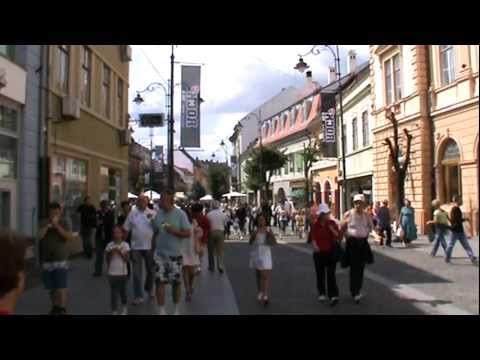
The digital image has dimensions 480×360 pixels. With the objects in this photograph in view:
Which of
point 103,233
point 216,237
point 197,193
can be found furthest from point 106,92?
point 197,193

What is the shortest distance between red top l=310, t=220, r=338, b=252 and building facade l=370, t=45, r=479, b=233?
1132mm

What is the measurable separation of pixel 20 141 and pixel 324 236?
606 centimetres

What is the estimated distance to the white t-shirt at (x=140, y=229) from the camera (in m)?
6.80

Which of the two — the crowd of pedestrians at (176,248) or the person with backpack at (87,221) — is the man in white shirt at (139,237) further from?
the person with backpack at (87,221)

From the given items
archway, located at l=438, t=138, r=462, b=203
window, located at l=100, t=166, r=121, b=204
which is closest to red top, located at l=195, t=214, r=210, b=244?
archway, located at l=438, t=138, r=462, b=203

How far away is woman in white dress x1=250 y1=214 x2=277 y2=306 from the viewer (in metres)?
6.73

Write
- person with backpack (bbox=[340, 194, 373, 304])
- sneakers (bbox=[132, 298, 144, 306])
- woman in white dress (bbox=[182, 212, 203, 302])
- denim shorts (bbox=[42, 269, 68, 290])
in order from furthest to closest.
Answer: woman in white dress (bbox=[182, 212, 203, 302]), person with backpack (bbox=[340, 194, 373, 304]), sneakers (bbox=[132, 298, 144, 306]), denim shorts (bbox=[42, 269, 68, 290])

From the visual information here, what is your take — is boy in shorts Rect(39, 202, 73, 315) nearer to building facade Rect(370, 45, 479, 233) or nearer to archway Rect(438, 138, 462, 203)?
building facade Rect(370, 45, 479, 233)

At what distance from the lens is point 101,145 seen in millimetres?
14672

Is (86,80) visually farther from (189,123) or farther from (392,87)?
(392,87)

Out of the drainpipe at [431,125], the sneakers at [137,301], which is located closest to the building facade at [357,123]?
the drainpipe at [431,125]

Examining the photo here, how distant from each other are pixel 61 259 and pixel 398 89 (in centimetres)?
505
